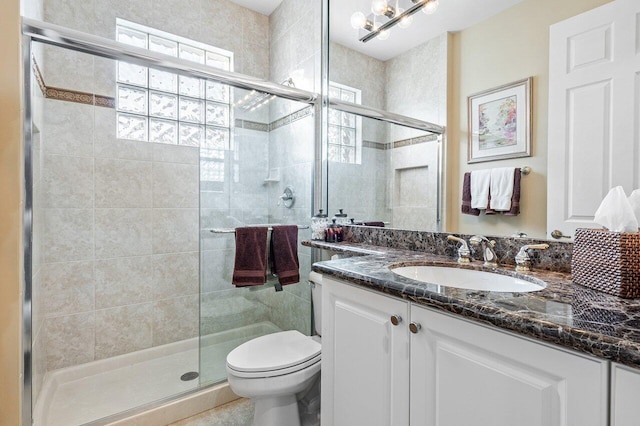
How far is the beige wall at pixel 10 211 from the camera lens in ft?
3.79

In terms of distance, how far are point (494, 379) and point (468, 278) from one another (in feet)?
1.63

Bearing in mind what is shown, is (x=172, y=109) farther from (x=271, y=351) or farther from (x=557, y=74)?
(x=557, y=74)

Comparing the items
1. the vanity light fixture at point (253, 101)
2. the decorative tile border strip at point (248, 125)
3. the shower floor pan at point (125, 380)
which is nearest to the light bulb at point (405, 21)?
the vanity light fixture at point (253, 101)

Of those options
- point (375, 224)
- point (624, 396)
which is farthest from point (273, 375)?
point (624, 396)

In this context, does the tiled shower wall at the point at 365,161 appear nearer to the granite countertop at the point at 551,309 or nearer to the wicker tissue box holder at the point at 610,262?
the granite countertop at the point at 551,309

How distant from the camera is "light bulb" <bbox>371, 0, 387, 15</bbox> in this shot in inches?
65.6

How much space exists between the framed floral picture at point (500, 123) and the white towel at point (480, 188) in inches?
2.2

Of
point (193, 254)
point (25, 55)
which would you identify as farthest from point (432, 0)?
point (193, 254)

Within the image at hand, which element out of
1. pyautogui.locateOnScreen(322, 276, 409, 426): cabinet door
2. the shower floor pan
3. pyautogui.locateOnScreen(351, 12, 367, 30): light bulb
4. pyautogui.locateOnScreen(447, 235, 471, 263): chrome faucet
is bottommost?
the shower floor pan

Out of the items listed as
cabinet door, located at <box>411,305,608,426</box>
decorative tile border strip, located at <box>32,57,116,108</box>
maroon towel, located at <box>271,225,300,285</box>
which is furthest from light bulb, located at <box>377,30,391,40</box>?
decorative tile border strip, located at <box>32,57,116,108</box>

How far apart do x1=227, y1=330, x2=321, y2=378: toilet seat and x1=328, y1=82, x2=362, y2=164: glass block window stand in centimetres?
110

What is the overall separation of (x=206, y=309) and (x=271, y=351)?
0.57m

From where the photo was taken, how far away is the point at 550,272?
1011 mm

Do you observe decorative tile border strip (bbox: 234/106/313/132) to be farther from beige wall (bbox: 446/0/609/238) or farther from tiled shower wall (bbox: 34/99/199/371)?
beige wall (bbox: 446/0/609/238)
